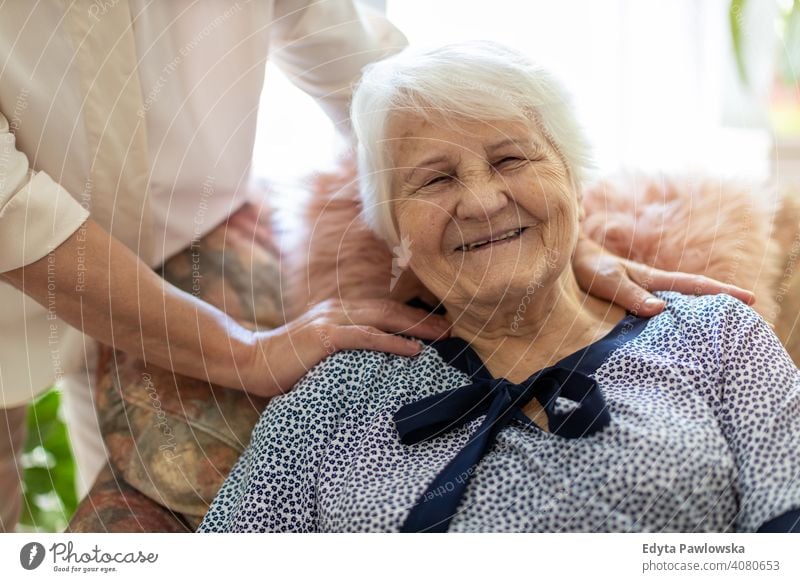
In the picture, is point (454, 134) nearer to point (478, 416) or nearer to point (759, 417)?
point (478, 416)

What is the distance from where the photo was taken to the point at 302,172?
112 centimetres

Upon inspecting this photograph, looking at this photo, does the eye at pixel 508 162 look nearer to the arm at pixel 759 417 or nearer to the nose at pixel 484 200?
the nose at pixel 484 200

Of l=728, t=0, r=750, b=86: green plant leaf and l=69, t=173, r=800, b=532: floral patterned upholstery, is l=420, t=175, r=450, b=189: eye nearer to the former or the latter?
l=69, t=173, r=800, b=532: floral patterned upholstery

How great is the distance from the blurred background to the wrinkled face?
0.14 meters

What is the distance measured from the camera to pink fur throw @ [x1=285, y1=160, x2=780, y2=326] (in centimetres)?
102

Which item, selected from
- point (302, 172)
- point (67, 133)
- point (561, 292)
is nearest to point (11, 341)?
point (67, 133)

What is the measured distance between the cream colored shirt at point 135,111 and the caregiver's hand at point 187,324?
36 millimetres

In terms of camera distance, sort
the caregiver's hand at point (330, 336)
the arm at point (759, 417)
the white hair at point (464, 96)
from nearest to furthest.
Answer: the arm at point (759, 417)
the white hair at point (464, 96)
the caregiver's hand at point (330, 336)

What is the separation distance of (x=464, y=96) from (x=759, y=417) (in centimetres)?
46

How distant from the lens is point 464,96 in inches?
34.6

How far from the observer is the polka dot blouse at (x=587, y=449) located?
31.0 inches
